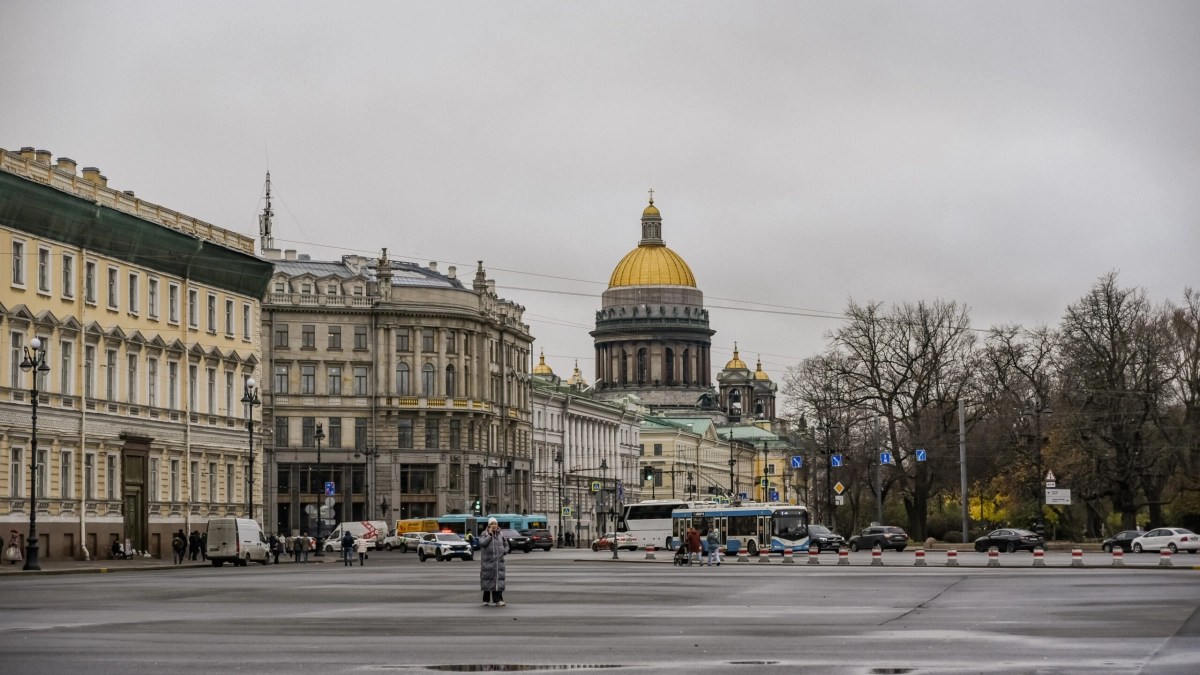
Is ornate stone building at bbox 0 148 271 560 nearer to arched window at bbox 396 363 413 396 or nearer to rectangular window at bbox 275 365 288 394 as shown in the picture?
rectangular window at bbox 275 365 288 394

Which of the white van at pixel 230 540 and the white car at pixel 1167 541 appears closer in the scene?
the white van at pixel 230 540

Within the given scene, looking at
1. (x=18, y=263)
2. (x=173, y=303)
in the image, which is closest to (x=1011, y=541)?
(x=173, y=303)

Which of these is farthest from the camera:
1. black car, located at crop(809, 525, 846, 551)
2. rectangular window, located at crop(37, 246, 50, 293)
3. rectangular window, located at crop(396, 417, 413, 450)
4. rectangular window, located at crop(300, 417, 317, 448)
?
rectangular window, located at crop(396, 417, 413, 450)

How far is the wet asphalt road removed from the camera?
62.2 feet

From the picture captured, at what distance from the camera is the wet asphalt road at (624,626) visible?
1897cm

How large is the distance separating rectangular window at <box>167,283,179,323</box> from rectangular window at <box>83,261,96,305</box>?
6.80m

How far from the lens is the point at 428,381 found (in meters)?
122

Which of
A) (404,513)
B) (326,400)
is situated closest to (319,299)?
(326,400)

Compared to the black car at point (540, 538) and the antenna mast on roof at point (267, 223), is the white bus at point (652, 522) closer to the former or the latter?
the black car at point (540, 538)

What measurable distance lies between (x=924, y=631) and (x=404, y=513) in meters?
98.1

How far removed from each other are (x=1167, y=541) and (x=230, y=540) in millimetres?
38901

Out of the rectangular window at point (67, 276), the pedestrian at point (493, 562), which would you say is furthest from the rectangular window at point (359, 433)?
the pedestrian at point (493, 562)

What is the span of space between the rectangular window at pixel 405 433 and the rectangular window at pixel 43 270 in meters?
58.5

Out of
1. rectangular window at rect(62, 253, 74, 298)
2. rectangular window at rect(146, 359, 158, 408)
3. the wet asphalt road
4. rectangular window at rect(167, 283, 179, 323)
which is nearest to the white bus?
rectangular window at rect(167, 283, 179, 323)
